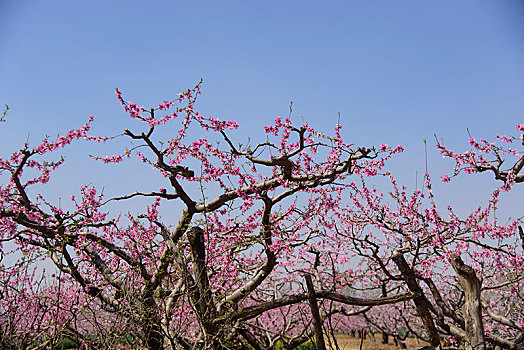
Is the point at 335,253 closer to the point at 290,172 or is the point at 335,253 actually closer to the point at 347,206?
the point at 347,206

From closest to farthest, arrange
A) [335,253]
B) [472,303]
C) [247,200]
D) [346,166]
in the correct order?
1. [472,303]
2. [346,166]
3. [247,200]
4. [335,253]

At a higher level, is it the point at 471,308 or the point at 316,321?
the point at 471,308

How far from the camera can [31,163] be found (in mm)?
6578

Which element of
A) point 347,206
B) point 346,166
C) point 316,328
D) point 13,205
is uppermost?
point 347,206

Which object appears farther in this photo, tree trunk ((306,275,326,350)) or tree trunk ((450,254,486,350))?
tree trunk ((306,275,326,350))

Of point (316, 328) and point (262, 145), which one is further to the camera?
point (262, 145)

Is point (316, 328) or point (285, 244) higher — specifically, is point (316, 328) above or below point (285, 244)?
below

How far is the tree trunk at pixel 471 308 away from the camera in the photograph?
160 inches

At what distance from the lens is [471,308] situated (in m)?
4.14

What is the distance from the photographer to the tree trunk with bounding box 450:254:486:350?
407 cm

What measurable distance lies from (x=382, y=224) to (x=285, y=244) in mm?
2273

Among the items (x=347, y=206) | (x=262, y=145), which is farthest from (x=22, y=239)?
(x=347, y=206)

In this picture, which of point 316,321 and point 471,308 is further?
point 316,321

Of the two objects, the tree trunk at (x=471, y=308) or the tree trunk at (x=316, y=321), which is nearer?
the tree trunk at (x=471, y=308)
